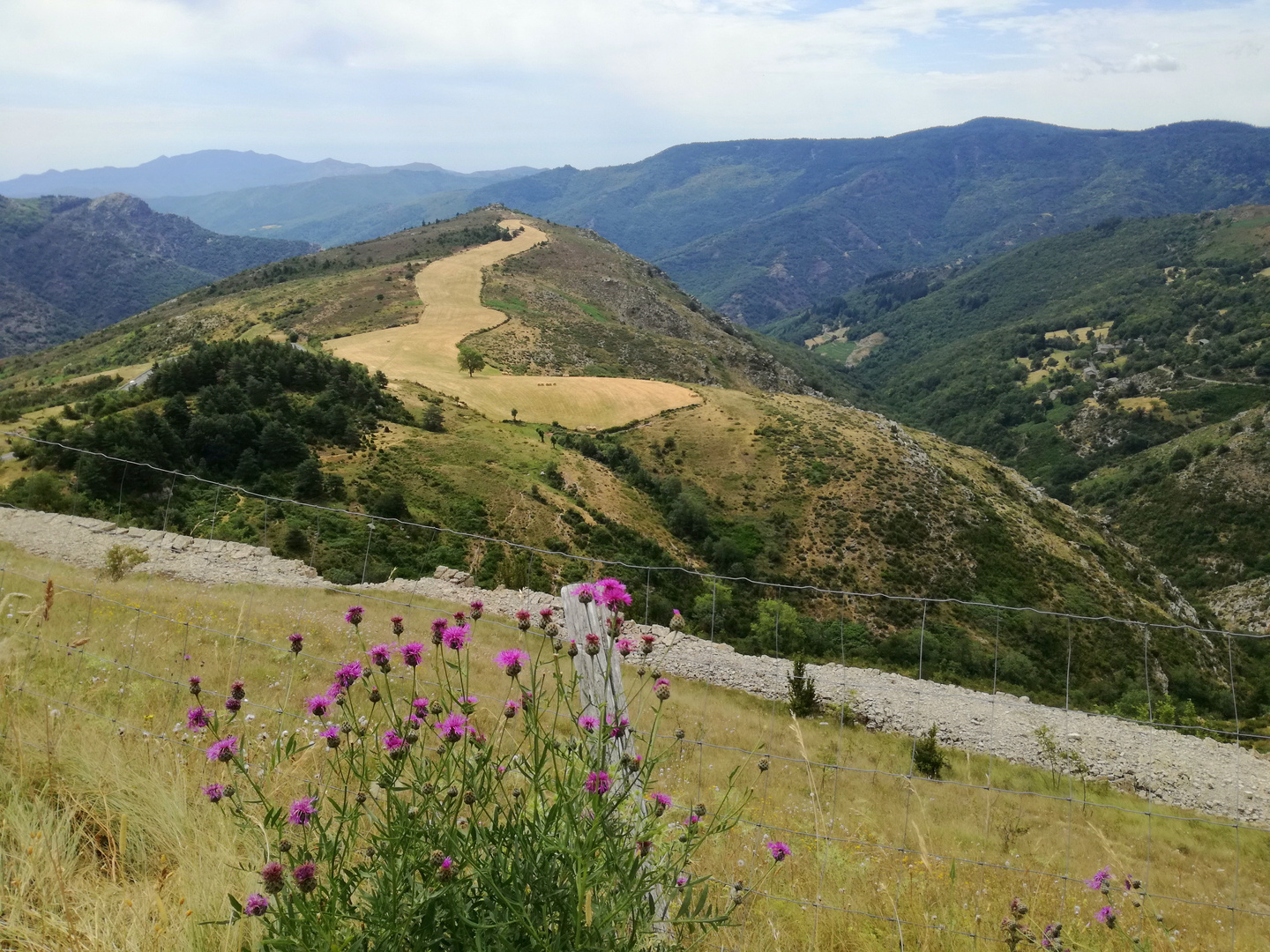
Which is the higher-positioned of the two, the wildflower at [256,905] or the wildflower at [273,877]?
the wildflower at [273,877]

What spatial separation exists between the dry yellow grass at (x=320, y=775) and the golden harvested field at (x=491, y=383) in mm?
45032

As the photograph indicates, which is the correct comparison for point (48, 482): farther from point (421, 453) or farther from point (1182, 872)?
point (1182, 872)

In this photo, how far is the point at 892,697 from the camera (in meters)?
15.0

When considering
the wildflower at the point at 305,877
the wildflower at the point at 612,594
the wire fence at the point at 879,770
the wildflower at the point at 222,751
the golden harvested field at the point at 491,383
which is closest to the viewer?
the wildflower at the point at 305,877

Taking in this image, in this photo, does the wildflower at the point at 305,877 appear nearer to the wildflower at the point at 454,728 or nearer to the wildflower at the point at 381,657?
the wildflower at the point at 454,728

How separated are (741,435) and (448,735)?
52668 millimetres

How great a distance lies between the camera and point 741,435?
5447 centimetres

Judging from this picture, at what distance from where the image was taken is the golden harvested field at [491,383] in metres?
57.6

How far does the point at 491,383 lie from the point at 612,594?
60.0m

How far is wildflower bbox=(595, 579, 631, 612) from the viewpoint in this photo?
337cm

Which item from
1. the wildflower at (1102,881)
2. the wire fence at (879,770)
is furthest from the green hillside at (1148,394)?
the wildflower at (1102,881)

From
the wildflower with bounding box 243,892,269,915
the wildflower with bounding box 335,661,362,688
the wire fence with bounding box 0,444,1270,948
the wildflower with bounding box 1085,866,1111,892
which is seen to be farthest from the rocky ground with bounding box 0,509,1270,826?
the wildflower with bounding box 243,892,269,915

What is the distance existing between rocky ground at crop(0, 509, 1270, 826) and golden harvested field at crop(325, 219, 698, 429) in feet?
119

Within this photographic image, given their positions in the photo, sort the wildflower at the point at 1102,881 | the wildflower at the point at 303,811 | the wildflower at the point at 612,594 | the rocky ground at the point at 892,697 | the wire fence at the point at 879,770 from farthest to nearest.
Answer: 1. the rocky ground at the point at 892,697
2. the wire fence at the point at 879,770
3. the wildflower at the point at 1102,881
4. the wildflower at the point at 612,594
5. the wildflower at the point at 303,811
